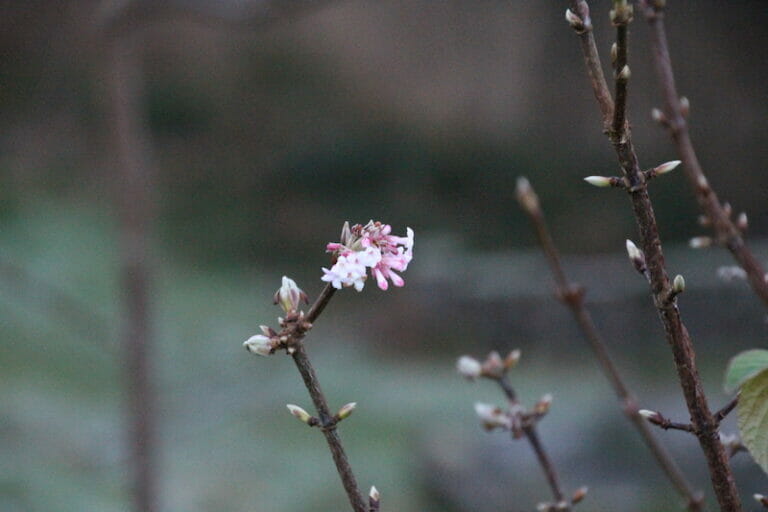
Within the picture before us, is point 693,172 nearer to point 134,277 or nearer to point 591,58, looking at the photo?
point 591,58

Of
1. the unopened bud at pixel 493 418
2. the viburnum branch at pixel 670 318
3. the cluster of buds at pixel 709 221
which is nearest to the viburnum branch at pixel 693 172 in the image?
the cluster of buds at pixel 709 221

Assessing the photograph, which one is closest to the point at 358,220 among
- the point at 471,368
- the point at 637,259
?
the point at 471,368

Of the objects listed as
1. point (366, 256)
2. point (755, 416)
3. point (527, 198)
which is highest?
point (527, 198)

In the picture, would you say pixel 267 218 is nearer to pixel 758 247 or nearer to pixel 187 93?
pixel 187 93

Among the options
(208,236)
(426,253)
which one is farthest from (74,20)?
(426,253)

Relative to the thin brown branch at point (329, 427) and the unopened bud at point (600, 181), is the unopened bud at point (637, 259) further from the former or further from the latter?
the thin brown branch at point (329, 427)

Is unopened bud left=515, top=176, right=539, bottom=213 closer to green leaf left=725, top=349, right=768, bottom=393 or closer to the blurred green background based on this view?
green leaf left=725, top=349, right=768, bottom=393

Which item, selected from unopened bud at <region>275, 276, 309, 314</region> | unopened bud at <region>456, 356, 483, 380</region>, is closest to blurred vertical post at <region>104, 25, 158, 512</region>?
unopened bud at <region>456, 356, 483, 380</region>
